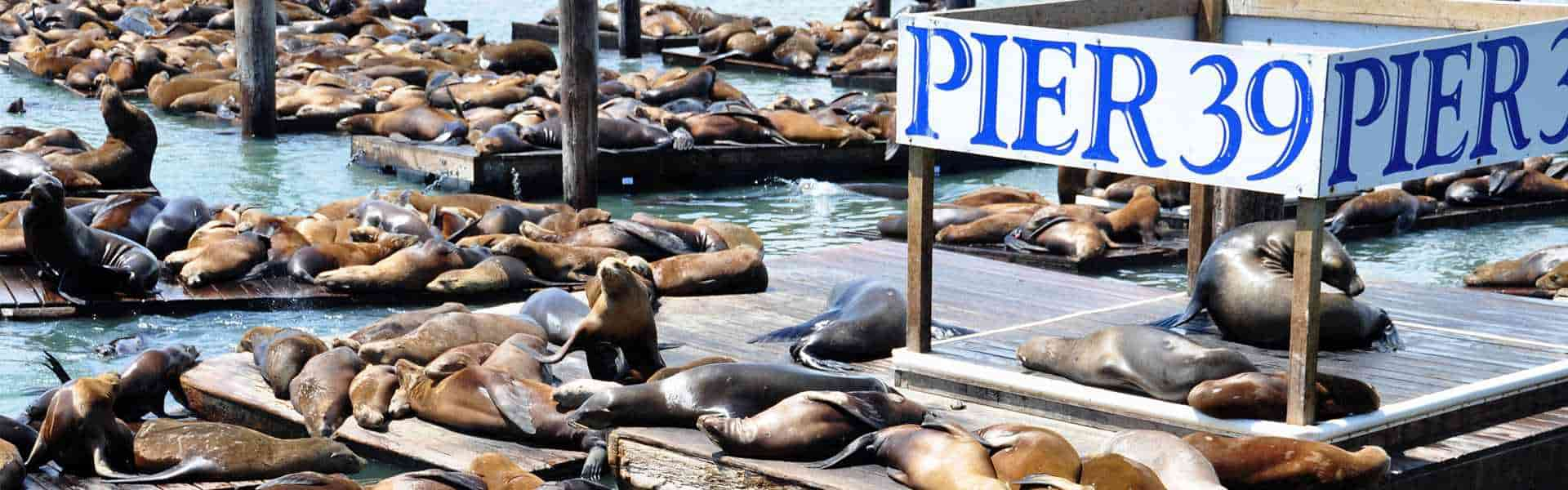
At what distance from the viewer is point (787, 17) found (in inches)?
1302

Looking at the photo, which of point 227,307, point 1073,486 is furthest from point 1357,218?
point 1073,486

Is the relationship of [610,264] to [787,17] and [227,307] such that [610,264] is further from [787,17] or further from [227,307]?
[787,17]

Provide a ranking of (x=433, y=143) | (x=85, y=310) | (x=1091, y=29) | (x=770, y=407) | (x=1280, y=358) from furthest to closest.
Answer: (x=433, y=143) → (x=85, y=310) → (x=1091, y=29) → (x=1280, y=358) → (x=770, y=407)

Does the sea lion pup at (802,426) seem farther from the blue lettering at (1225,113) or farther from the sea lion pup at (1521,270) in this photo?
the sea lion pup at (1521,270)

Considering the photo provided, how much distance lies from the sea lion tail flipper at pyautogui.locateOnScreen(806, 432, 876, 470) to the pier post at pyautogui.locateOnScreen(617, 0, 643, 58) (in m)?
17.4

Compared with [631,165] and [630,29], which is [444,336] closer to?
[631,165]

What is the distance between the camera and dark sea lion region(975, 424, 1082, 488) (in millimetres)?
4559

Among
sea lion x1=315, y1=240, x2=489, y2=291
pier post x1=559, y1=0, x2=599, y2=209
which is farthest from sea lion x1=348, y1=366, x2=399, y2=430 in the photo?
pier post x1=559, y1=0, x2=599, y2=209

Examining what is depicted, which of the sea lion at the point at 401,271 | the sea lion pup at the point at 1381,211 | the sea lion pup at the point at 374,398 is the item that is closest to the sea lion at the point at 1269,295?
the sea lion pup at the point at 374,398

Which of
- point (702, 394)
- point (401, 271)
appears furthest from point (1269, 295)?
point (401, 271)

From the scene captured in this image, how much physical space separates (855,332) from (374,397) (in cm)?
152

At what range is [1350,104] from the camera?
15.5ft

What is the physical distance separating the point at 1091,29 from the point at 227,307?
419 cm

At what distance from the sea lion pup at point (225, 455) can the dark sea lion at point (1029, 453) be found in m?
1.86
